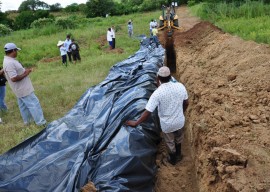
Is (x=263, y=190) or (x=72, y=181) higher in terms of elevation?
(x=263, y=190)

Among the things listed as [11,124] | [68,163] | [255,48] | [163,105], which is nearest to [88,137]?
[68,163]

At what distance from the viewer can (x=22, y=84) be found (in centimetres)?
527

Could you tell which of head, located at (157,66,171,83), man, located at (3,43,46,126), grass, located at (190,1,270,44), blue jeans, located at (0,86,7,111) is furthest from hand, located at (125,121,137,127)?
grass, located at (190,1,270,44)

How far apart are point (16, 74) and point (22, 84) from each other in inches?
9.3

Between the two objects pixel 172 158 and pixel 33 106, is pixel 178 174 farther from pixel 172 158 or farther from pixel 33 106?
pixel 33 106

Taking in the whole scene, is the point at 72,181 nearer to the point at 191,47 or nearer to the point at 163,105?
the point at 163,105

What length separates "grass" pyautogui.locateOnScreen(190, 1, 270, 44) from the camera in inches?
327

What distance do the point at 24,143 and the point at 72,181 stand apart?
4.20ft

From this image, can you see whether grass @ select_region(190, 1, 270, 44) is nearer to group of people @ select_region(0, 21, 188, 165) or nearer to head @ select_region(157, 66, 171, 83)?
group of people @ select_region(0, 21, 188, 165)

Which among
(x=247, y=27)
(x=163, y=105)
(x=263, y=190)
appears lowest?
(x=263, y=190)

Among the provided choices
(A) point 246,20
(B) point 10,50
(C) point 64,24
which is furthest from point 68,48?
(C) point 64,24

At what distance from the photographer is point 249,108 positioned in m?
3.94

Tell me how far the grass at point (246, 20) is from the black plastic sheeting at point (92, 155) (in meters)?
5.00

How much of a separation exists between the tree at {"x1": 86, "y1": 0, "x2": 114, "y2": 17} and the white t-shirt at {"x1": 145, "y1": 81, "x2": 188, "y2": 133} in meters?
40.1
